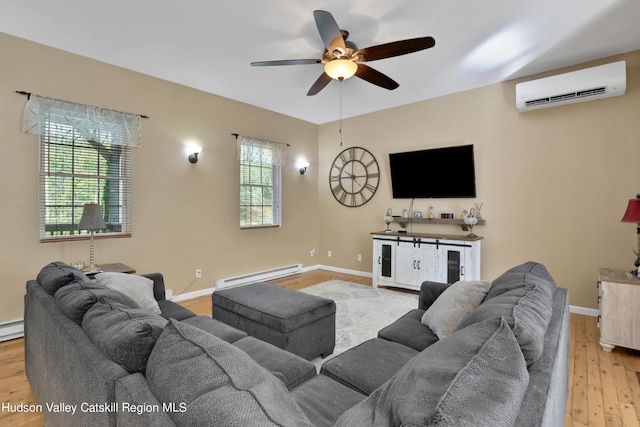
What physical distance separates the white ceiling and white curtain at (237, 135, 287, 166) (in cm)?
104

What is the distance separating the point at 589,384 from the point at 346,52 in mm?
3222

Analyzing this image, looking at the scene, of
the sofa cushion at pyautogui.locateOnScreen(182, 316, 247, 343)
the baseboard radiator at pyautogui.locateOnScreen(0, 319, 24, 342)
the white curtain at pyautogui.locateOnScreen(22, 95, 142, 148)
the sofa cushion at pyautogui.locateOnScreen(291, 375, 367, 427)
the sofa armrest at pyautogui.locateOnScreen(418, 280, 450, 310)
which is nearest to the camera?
the sofa cushion at pyautogui.locateOnScreen(291, 375, 367, 427)

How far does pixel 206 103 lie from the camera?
4461 millimetres

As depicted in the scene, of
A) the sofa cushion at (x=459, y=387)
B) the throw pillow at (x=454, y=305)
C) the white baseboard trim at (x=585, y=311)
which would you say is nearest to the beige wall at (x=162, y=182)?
the throw pillow at (x=454, y=305)

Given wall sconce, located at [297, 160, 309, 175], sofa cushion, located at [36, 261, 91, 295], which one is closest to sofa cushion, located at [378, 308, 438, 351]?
sofa cushion, located at [36, 261, 91, 295]

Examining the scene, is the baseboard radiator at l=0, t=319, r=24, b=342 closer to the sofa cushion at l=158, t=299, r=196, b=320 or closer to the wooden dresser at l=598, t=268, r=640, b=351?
the sofa cushion at l=158, t=299, r=196, b=320

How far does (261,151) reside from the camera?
5.16 m

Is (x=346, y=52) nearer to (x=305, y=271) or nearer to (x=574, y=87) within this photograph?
(x=574, y=87)

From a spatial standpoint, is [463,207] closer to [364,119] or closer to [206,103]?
[364,119]

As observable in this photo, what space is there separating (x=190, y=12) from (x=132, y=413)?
2.97 meters

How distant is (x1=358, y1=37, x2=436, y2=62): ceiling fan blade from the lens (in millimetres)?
2400

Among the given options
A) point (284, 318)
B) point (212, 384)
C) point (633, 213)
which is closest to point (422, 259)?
point (633, 213)

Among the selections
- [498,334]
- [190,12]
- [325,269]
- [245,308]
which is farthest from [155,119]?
[498,334]

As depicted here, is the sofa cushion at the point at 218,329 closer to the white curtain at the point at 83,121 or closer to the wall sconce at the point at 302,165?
the white curtain at the point at 83,121
